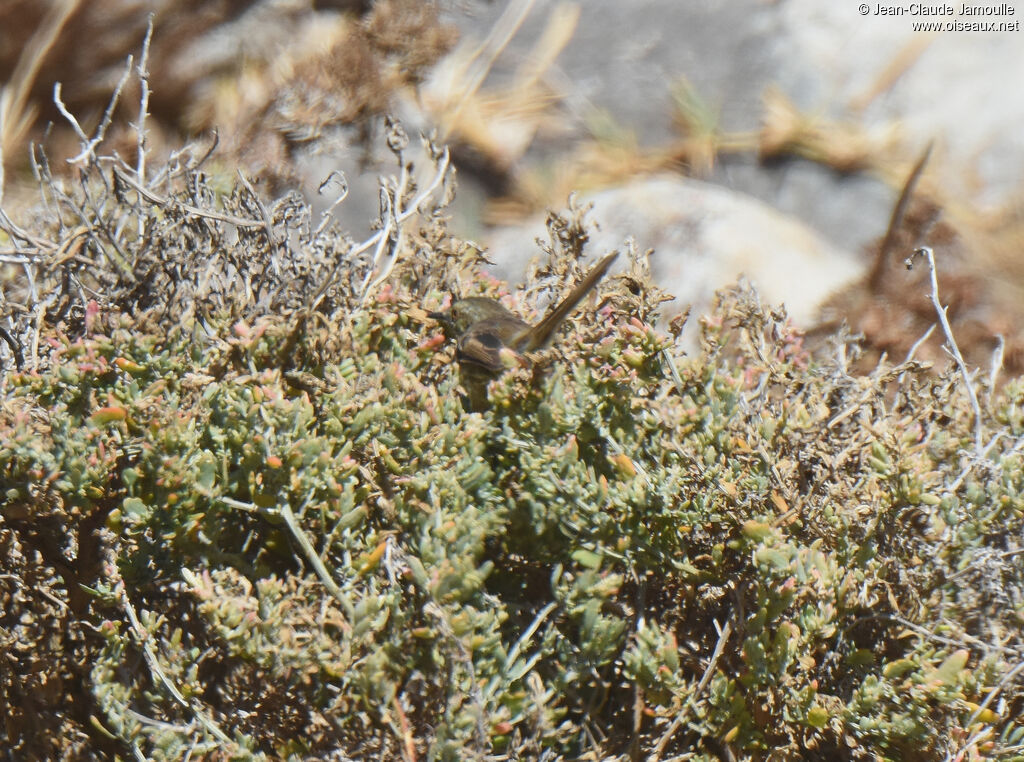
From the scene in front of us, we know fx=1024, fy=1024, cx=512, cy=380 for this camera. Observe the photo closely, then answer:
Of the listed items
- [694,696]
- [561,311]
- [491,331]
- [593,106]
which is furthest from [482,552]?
[593,106]

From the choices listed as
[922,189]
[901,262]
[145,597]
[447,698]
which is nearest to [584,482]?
[447,698]

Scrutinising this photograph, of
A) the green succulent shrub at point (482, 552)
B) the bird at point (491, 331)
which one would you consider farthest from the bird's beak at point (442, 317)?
the green succulent shrub at point (482, 552)

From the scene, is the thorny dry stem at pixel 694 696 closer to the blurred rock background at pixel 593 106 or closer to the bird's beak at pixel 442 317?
the bird's beak at pixel 442 317

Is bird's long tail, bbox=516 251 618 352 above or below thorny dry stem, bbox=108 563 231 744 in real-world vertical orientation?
above

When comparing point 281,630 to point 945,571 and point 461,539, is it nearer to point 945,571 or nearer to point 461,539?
point 461,539

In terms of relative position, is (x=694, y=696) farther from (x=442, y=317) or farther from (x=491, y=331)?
(x=491, y=331)

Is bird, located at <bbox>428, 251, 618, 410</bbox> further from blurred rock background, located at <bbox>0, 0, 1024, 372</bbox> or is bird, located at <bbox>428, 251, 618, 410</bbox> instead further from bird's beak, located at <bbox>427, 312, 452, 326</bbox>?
blurred rock background, located at <bbox>0, 0, 1024, 372</bbox>

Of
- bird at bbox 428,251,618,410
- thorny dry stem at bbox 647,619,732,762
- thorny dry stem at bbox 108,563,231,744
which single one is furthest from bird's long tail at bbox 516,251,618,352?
thorny dry stem at bbox 108,563,231,744
